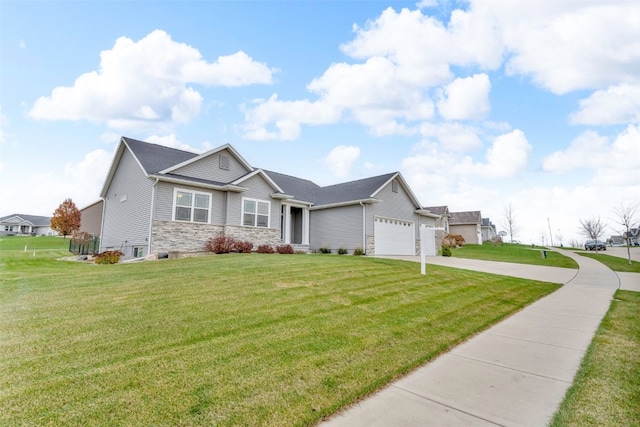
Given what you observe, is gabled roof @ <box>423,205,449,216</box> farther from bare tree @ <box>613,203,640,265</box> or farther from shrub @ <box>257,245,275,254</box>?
shrub @ <box>257,245,275,254</box>

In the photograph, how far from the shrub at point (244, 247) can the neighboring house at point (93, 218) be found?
11185 millimetres

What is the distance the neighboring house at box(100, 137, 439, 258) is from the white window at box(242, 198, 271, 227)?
58mm

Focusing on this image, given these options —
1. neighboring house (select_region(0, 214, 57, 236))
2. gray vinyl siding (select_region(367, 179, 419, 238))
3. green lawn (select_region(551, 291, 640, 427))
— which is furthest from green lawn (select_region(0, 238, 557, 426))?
neighboring house (select_region(0, 214, 57, 236))

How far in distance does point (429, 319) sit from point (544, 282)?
29.0ft

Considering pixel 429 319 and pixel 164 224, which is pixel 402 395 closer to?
pixel 429 319

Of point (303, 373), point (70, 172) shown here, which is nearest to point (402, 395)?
point (303, 373)

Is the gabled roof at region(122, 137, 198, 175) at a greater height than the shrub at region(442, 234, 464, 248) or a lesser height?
greater

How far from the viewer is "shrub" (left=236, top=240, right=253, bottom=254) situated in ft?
54.1

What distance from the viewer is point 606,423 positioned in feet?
9.45

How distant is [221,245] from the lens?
52.1 feet

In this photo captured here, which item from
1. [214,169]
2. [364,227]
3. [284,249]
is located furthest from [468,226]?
[214,169]

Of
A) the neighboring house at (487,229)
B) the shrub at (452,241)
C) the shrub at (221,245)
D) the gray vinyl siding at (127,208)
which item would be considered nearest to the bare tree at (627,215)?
the shrub at (452,241)

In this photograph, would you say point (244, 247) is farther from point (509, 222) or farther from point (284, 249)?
point (509, 222)

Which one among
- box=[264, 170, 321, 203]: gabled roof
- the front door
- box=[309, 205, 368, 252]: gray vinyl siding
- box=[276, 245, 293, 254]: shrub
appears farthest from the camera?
box=[264, 170, 321, 203]: gabled roof
